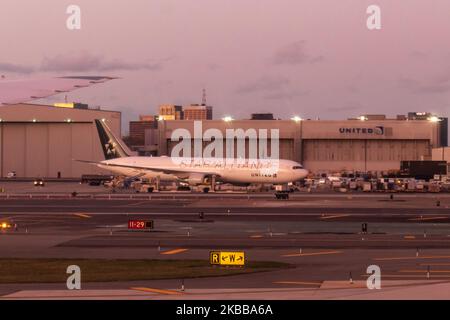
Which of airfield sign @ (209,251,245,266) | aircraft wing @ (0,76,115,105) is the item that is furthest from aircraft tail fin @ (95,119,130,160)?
aircraft wing @ (0,76,115,105)

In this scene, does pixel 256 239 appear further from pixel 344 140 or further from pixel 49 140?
pixel 49 140

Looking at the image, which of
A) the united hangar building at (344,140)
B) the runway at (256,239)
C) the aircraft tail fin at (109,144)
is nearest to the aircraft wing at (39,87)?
the runway at (256,239)

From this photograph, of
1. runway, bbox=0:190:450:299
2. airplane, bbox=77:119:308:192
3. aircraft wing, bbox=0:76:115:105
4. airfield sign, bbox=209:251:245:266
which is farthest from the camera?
airplane, bbox=77:119:308:192

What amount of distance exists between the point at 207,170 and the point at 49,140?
54437 millimetres

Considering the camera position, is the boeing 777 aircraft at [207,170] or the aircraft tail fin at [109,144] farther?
the aircraft tail fin at [109,144]

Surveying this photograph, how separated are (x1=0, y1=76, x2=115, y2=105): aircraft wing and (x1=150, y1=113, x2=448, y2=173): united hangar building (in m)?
133

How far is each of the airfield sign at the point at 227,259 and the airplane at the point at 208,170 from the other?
71.0 metres

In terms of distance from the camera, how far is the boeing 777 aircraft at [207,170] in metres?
107

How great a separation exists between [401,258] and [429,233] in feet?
43.8

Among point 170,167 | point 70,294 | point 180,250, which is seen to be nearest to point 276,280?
point 70,294

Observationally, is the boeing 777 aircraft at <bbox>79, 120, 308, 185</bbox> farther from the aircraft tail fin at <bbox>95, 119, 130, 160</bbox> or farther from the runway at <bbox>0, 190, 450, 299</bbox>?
the runway at <bbox>0, 190, 450, 299</bbox>

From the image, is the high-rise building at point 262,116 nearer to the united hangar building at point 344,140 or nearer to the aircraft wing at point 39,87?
the united hangar building at point 344,140

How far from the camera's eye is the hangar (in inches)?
5994

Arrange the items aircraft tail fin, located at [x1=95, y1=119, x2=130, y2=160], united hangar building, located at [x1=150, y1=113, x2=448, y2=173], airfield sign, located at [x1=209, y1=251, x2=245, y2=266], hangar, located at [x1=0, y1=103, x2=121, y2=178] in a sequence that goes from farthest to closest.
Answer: hangar, located at [x1=0, y1=103, x2=121, y2=178] < united hangar building, located at [x1=150, y1=113, x2=448, y2=173] < aircraft tail fin, located at [x1=95, y1=119, x2=130, y2=160] < airfield sign, located at [x1=209, y1=251, x2=245, y2=266]
